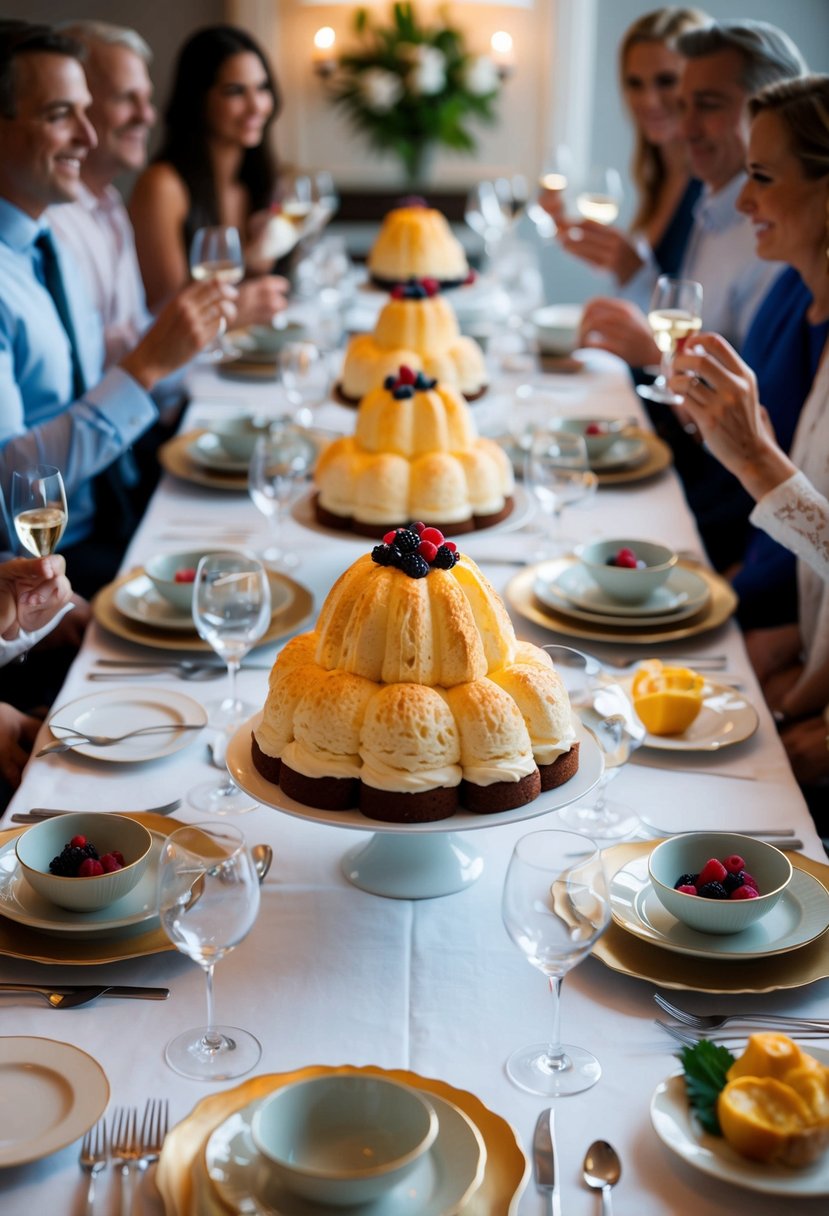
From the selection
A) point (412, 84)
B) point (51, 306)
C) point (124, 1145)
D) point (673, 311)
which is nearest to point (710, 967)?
point (124, 1145)

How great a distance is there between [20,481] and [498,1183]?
107 cm

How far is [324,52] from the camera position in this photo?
6.14 meters

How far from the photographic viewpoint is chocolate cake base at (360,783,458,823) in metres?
1.34

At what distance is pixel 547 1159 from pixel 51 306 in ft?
7.31

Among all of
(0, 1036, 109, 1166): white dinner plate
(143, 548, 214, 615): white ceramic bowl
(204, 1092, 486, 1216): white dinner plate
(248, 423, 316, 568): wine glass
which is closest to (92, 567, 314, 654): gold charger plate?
(143, 548, 214, 615): white ceramic bowl

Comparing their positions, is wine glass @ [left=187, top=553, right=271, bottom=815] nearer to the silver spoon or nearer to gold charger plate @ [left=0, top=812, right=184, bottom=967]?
gold charger plate @ [left=0, top=812, right=184, bottom=967]

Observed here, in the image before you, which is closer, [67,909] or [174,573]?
[67,909]

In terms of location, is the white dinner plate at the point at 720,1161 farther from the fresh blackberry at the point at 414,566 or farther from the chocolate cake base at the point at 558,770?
the fresh blackberry at the point at 414,566

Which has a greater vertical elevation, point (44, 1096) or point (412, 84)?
point (412, 84)

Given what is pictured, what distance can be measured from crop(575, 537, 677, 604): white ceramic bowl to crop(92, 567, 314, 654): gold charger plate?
1.47ft

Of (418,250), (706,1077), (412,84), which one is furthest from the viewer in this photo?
(412,84)

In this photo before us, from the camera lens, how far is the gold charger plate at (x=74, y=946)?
1.33m

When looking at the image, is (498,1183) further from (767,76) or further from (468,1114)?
(767,76)

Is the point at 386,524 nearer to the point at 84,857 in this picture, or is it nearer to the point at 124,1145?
the point at 84,857
